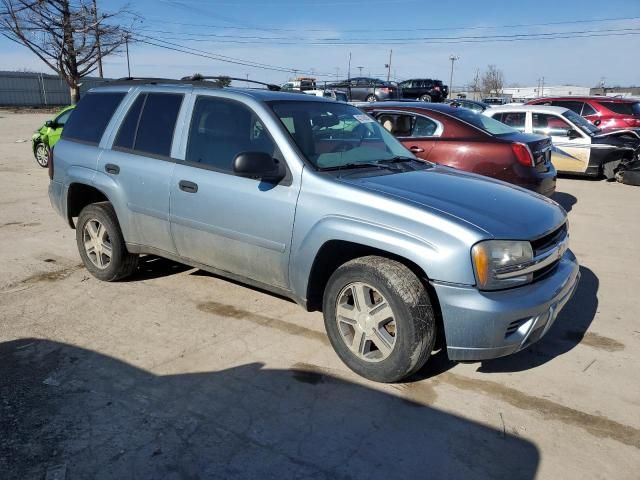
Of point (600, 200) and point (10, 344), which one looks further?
point (600, 200)

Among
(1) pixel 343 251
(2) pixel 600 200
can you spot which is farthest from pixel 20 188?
(2) pixel 600 200

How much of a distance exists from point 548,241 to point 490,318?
2.65ft

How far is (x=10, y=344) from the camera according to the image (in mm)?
3902

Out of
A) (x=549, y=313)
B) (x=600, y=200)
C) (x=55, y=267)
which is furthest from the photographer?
(x=600, y=200)

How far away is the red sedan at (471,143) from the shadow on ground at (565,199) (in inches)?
67.2

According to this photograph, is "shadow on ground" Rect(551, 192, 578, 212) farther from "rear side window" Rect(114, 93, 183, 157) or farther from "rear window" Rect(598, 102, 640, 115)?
"rear side window" Rect(114, 93, 183, 157)

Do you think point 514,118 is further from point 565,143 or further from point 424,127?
point 424,127

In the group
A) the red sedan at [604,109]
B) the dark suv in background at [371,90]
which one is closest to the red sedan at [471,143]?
the red sedan at [604,109]

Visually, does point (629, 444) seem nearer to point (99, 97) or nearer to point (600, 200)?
point (99, 97)

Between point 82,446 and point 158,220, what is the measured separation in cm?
210

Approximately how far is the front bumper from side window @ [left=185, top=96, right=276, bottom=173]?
1.67 metres

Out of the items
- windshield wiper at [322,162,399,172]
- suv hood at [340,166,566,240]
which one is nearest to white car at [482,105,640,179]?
suv hood at [340,166,566,240]

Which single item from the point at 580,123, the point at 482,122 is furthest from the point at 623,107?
the point at 482,122

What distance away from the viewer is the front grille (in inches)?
129
